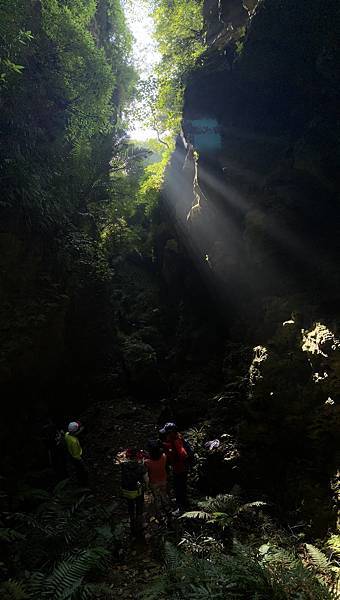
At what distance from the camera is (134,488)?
6398 millimetres

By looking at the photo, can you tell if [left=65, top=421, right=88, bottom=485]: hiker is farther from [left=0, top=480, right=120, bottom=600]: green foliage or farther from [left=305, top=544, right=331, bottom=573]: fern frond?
[left=305, top=544, right=331, bottom=573]: fern frond

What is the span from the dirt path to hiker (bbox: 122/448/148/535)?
28 cm

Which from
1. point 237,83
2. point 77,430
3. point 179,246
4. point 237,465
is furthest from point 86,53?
point 237,465

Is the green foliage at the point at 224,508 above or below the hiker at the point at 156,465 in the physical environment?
below

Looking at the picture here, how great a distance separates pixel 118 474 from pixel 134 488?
2.96 meters

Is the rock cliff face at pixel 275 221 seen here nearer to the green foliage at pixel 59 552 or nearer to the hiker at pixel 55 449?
the green foliage at pixel 59 552

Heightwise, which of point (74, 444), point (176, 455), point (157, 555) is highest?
point (74, 444)

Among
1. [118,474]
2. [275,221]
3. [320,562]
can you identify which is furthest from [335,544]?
[275,221]

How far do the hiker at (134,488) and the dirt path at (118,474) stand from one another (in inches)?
10.9

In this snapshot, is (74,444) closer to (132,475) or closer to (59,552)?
(132,475)

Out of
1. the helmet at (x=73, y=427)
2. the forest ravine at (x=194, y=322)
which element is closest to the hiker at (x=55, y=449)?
the forest ravine at (x=194, y=322)

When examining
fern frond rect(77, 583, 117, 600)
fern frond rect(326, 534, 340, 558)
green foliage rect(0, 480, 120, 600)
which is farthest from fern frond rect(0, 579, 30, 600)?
fern frond rect(326, 534, 340, 558)

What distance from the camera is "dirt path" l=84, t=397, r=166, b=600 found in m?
5.49

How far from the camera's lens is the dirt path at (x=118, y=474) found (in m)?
5.49
